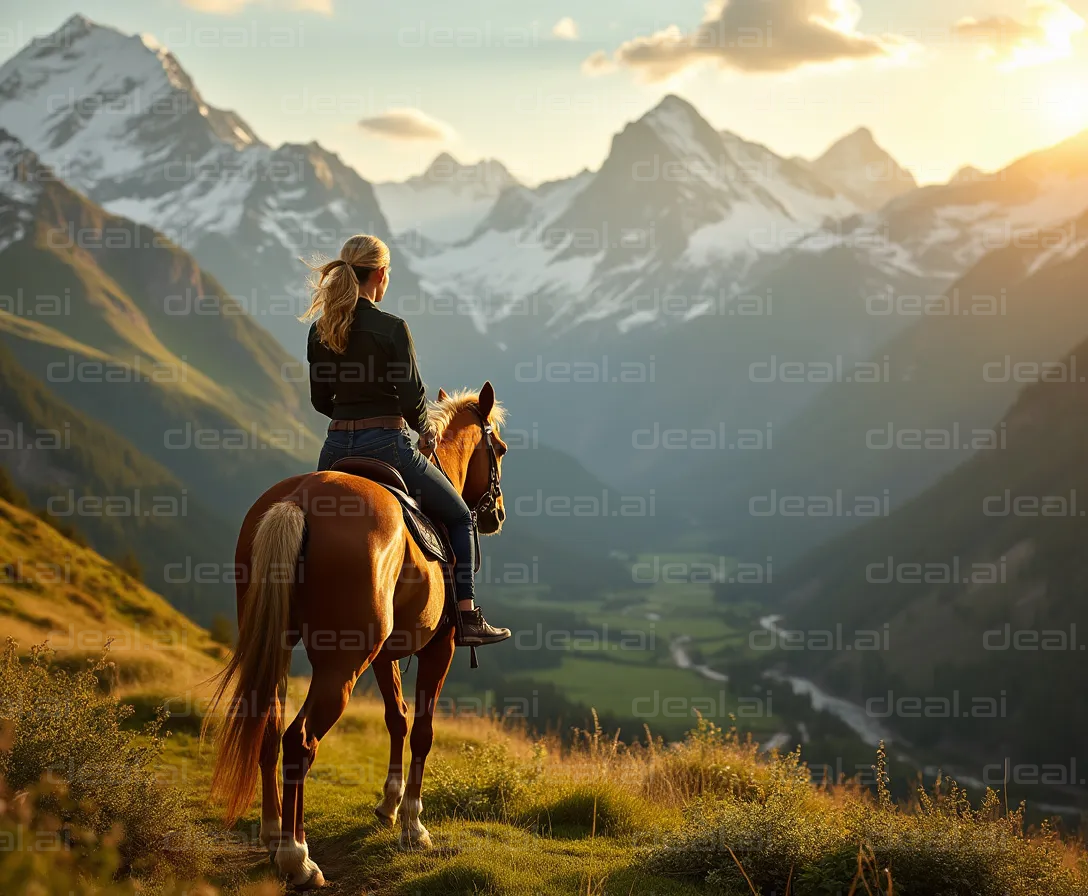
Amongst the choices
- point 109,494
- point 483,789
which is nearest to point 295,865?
point 483,789

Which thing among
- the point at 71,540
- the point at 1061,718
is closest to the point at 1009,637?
the point at 1061,718

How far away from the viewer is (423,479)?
10.8 m

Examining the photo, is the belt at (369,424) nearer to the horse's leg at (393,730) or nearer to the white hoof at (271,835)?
the horse's leg at (393,730)

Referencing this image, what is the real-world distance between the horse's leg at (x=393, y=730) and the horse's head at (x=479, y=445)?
2322 millimetres

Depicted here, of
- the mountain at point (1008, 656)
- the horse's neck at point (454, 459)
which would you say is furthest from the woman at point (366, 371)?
the mountain at point (1008, 656)

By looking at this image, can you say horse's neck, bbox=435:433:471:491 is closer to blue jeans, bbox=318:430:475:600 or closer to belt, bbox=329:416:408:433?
blue jeans, bbox=318:430:475:600

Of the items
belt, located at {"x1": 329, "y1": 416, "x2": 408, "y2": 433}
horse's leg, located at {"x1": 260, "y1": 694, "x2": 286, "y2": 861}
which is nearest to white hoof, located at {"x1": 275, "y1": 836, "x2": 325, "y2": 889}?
horse's leg, located at {"x1": 260, "y1": 694, "x2": 286, "y2": 861}

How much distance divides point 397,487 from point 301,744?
271 centimetres

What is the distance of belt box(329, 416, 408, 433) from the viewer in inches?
412

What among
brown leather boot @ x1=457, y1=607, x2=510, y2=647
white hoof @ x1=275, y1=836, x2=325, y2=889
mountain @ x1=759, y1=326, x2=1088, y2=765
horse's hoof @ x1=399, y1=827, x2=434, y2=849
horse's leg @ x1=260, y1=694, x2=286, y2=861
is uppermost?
brown leather boot @ x1=457, y1=607, x2=510, y2=647

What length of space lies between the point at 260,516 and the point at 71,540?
2181 inches

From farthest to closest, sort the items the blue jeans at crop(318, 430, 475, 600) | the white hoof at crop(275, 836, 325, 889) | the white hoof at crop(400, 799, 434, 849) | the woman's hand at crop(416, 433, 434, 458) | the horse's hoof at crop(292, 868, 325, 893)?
1. the woman's hand at crop(416, 433, 434, 458)
2. the white hoof at crop(400, 799, 434, 849)
3. the blue jeans at crop(318, 430, 475, 600)
4. the horse's hoof at crop(292, 868, 325, 893)
5. the white hoof at crop(275, 836, 325, 889)

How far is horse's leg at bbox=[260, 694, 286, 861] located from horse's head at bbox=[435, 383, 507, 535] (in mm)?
4279

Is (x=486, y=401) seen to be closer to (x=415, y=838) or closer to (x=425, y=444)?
(x=425, y=444)
